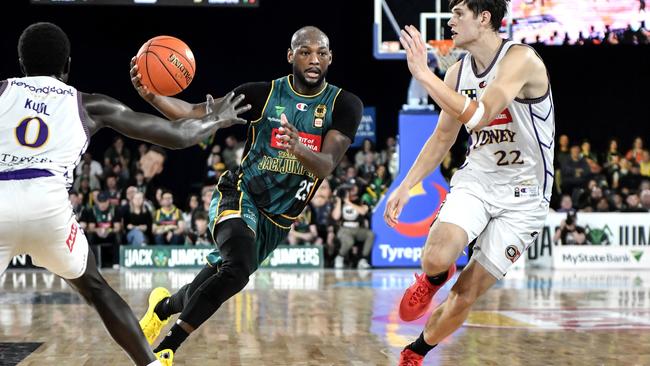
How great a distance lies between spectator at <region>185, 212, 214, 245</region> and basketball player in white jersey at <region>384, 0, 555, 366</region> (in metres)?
9.66

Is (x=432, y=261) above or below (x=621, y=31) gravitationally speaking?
below

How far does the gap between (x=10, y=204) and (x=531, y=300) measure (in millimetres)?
7173

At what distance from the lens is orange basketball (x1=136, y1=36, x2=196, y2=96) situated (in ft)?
17.7

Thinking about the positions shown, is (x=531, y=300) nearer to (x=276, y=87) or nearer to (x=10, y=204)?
(x=276, y=87)

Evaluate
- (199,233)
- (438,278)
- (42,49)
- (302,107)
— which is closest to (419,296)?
(438,278)

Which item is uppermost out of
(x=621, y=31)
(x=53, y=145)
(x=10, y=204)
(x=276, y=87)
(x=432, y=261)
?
(x=621, y=31)

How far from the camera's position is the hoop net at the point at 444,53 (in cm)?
1378

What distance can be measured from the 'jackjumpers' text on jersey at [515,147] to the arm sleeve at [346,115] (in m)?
0.82

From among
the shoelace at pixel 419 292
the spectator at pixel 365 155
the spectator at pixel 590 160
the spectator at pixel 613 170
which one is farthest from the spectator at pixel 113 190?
the shoelace at pixel 419 292

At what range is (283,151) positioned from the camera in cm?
573

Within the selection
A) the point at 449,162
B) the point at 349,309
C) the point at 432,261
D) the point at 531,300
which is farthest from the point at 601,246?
the point at 432,261

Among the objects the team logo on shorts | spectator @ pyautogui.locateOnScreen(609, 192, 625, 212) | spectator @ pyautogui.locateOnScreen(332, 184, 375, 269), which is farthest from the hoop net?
the team logo on shorts

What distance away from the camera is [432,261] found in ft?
16.6

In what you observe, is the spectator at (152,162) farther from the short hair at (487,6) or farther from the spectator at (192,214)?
the short hair at (487,6)
